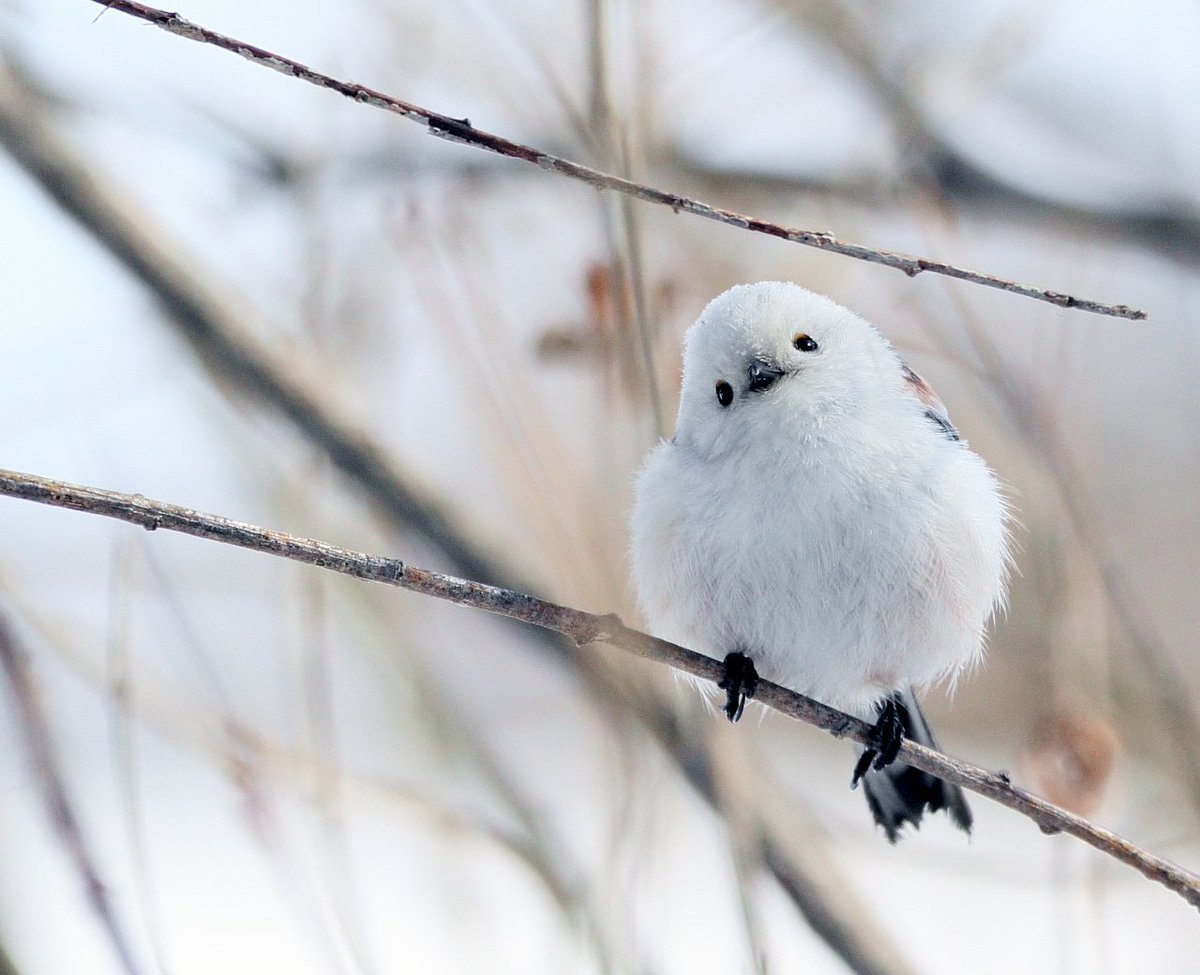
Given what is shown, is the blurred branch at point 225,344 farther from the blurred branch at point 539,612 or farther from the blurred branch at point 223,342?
the blurred branch at point 539,612

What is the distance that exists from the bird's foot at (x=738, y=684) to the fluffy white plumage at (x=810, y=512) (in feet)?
0.14

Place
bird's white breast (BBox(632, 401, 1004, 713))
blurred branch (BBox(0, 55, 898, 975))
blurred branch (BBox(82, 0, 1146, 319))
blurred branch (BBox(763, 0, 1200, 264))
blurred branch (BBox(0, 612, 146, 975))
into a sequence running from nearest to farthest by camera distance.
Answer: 1. blurred branch (BBox(82, 0, 1146, 319))
2. blurred branch (BBox(0, 612, 146, 975))
3. bird's white breast (BBox(632, 401, 1004, 713))
4. blurred branch (BBox(0, 55, 898, 975))
5. blurred branch (BBox(763, 0, 1200, 264))

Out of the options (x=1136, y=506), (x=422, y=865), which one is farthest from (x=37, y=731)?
(x=1136, y=506)

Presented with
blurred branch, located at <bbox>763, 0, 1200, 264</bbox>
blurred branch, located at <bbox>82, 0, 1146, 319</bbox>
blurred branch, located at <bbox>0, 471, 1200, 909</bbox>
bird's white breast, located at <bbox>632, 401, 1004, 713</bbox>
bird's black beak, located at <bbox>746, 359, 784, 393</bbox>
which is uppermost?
blurred branch, located at <bbox>763, 0, 1200, 264</bbox>

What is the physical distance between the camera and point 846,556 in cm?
155

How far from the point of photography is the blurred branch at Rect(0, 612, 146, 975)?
1.08m

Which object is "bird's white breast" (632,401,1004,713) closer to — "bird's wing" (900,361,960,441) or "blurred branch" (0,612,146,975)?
"bird's wing" (900,361,960,441)

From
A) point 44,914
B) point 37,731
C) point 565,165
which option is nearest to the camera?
point 565,165

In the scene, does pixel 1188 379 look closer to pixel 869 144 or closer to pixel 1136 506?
pixel 1136 506

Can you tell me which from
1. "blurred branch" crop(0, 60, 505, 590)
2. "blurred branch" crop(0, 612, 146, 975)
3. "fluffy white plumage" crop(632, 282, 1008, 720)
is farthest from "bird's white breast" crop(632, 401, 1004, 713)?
"blurred branch" crop(0, 612, 146, 975)

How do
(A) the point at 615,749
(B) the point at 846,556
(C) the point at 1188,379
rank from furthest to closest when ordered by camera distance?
(C) the point at 1188,379 → (A) the point at 615,749 → (B) the point at 846,556

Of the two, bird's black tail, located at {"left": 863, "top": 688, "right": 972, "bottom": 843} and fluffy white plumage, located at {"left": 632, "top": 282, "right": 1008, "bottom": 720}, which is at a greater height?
fluffy white plumage, located at {"left": 632, "top": 282, "right": 1008, "bottom": 720}

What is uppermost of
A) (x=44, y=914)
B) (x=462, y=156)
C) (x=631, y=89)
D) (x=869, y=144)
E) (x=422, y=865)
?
(x=869, y=144)

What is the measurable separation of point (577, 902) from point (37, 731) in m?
0.77
